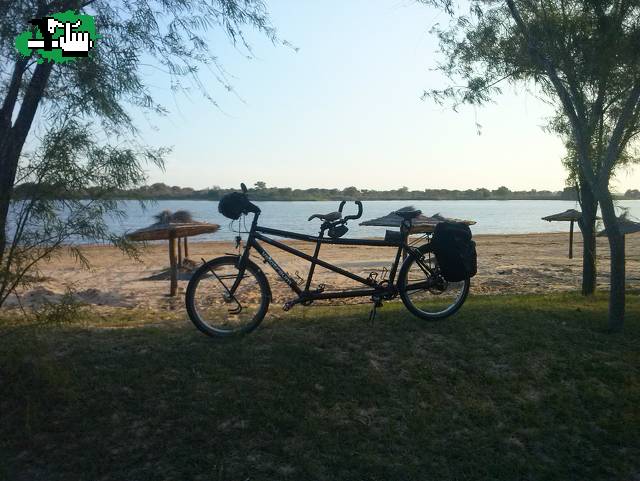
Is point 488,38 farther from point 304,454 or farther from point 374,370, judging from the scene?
point 304,454

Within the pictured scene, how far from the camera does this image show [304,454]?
4.00 m

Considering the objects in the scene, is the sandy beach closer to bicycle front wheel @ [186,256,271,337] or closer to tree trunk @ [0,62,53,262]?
tree trunk @ [0,62,53,262]

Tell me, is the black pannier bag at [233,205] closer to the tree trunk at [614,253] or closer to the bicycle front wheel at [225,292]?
the bicycle front wheel at [225,292]

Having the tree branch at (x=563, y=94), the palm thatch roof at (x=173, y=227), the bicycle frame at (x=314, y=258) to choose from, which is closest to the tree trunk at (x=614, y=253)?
the tree branch at (x=563, y=94)

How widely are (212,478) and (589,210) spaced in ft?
30.2

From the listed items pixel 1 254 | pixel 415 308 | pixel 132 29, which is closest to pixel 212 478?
pixel 1 254

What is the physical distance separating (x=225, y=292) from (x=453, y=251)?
2301mm

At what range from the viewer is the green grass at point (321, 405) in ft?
13.0

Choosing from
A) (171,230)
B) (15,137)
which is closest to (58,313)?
(15,137)

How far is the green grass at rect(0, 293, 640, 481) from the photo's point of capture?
3.96 m

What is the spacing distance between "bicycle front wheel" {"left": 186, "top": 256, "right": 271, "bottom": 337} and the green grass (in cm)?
20

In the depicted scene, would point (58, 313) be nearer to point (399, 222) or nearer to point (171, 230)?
point (171, 230)

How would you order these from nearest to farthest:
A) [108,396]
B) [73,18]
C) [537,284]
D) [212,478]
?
[212,478], [108,396], [73,18], [537,284]

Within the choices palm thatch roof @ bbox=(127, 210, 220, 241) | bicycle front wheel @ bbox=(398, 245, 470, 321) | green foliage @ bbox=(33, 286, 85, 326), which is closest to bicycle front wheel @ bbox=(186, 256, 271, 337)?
green foliage @ bbox=(33, 286, 85, 326)
